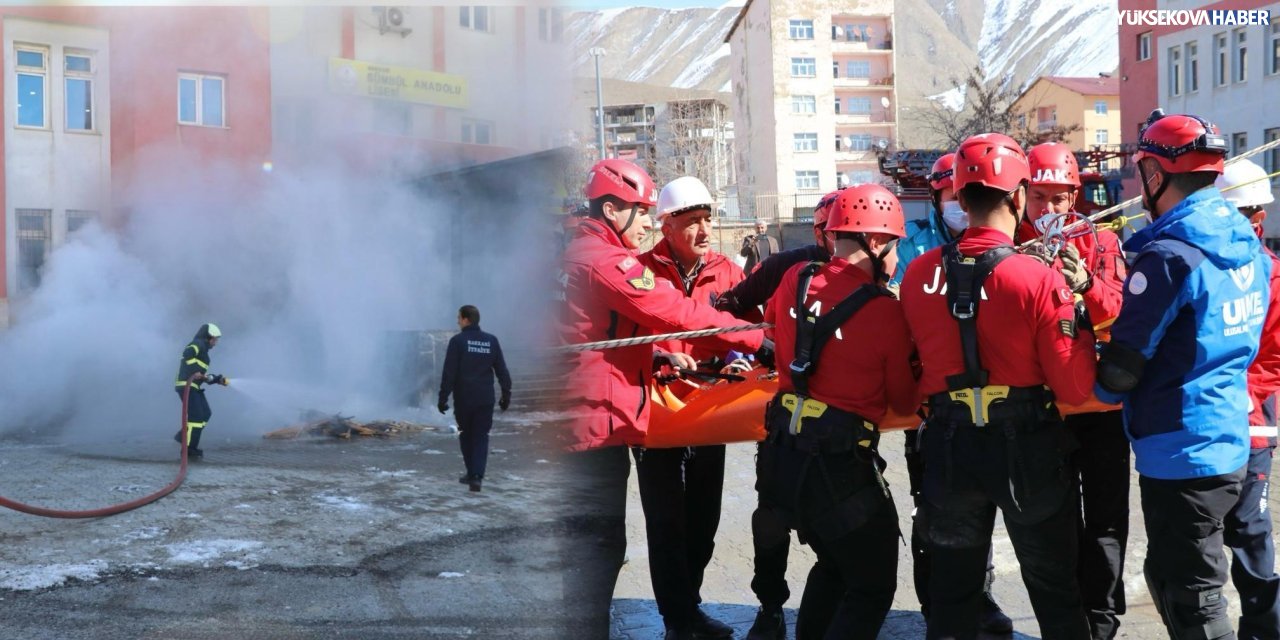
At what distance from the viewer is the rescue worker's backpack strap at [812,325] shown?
2.83m

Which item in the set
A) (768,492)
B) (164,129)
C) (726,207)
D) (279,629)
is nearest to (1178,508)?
(768,492)

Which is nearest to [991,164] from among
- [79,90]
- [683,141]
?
[79,90]

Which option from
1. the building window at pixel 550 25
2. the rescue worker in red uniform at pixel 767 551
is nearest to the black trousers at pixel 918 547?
the rescue worker in red uniform at pixel 767 551

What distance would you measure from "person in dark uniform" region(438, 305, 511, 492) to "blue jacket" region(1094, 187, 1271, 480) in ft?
5.36

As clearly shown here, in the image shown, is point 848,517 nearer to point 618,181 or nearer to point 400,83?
point 618,181

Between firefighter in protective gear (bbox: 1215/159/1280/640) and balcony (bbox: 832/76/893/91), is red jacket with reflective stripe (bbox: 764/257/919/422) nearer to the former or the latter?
firefighter in protective gear (bbox: 1215/159/1280/640)

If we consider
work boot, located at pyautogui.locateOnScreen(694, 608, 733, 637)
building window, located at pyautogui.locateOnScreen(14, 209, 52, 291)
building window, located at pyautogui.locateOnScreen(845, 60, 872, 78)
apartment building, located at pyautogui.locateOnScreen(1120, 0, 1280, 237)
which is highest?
building window, located at pyautogui.locateOnScreen(845, 60, 872, 78)

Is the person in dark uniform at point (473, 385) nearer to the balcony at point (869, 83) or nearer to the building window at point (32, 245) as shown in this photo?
the building window at point (32, 245)

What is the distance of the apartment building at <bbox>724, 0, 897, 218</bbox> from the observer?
1977 inches

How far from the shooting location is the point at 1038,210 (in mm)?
3551

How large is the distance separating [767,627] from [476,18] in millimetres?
2562

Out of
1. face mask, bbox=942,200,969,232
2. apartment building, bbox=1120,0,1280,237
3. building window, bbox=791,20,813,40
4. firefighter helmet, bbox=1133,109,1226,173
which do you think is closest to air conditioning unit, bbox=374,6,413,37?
firefighter helmet, bbox=1133,109,1226,173

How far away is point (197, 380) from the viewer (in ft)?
6.89

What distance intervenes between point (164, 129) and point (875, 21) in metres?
56.9
